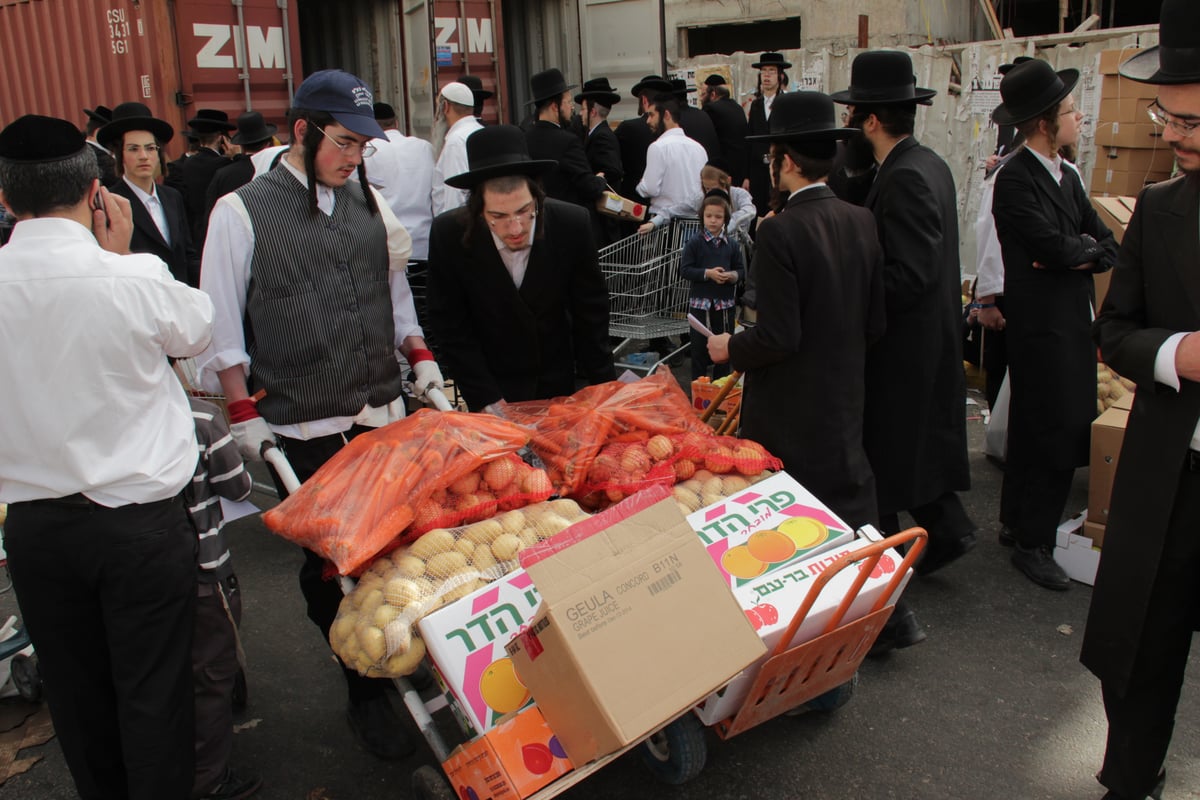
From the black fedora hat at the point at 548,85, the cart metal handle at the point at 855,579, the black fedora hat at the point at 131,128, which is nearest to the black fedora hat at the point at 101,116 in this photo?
the black fedora hat at the point at 131,128

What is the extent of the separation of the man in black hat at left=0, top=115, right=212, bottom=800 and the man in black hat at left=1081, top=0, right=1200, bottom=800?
2.41 m

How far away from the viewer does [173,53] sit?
8281mm

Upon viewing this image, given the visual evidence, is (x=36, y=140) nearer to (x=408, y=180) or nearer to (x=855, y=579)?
(x=855, y=579)

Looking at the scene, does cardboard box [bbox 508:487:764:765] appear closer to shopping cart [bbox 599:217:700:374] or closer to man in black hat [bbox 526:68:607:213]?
shopping cart [bbox 599:217:700:374]

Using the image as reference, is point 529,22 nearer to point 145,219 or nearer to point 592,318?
point 145,219

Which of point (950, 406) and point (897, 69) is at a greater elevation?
point (897, 69)

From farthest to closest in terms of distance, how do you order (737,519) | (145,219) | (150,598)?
1. (145,219)
2. (737,519)
3. (150,598)

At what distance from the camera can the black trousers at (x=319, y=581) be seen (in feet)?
10.4

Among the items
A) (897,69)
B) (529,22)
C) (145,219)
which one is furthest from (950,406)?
(529,22)

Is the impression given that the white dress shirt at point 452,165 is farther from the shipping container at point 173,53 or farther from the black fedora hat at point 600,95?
the shipping container at point 173,53

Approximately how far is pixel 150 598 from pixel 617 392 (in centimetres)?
160

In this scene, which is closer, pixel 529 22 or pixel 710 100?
pixel 710 100

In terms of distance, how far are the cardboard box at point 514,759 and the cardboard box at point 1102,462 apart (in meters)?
2.92

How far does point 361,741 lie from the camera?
10.7ft
